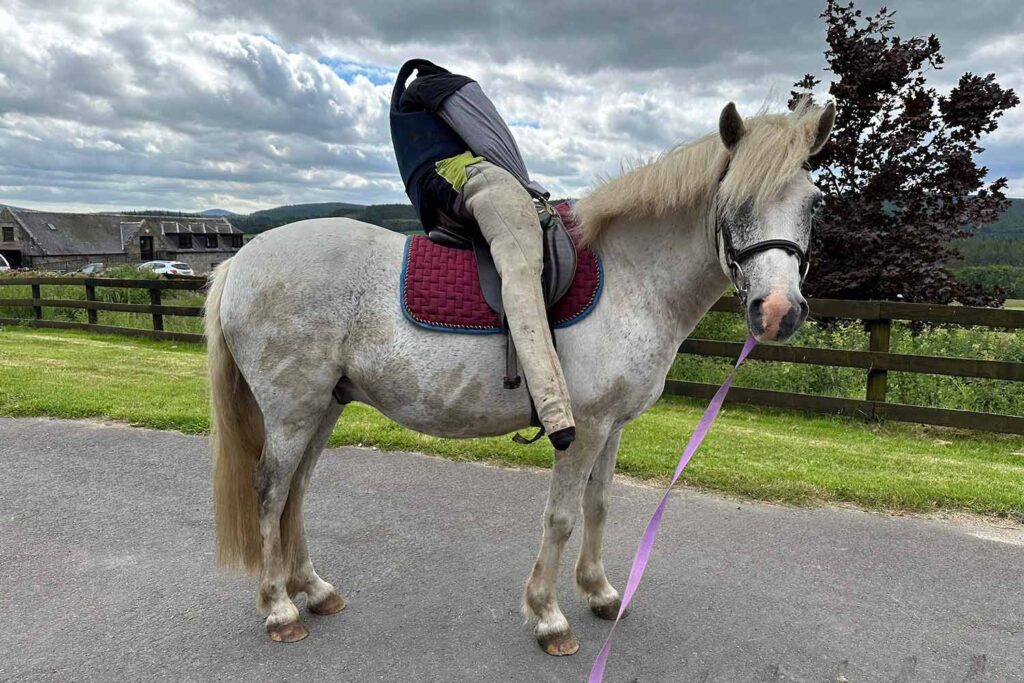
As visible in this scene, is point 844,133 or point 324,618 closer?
point 324,618

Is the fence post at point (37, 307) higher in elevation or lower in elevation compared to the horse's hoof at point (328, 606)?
higher

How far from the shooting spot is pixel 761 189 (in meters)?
2.24

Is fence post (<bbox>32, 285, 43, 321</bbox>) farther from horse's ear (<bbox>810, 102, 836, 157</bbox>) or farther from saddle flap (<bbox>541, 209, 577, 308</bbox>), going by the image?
horse's ear (<bbox>810, 102, 836, 157</bbox>)

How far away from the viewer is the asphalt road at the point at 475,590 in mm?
2674

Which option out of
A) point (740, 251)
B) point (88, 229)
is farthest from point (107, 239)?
point (740, 251)

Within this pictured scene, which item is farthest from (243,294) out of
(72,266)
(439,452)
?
(72,266)

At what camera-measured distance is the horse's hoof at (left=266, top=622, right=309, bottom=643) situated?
286cm

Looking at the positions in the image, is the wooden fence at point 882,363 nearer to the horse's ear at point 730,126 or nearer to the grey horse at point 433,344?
the grey horse at point 433,344

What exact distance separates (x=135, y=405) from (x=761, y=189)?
6.77 m

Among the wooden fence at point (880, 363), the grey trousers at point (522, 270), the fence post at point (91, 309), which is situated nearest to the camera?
the grey trousers at point (522, 270)

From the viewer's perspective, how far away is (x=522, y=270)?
253cm

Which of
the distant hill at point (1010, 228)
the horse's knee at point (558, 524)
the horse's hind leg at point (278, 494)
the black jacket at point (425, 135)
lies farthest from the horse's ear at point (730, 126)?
the distant hill at point (1010, 228)

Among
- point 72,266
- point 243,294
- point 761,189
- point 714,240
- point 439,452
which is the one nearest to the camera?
point 761,189

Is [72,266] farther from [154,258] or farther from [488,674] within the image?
[488,674]
